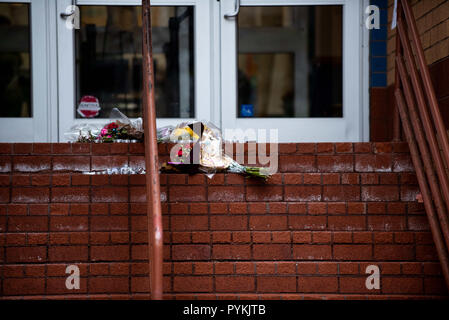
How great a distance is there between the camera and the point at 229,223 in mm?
3141

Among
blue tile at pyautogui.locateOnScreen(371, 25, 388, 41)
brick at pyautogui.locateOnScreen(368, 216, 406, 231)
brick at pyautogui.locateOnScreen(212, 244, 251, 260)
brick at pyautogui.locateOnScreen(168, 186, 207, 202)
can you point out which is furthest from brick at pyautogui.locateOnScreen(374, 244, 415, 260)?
blue tile at pyautogui.locateOnScreen(371, 25, 388, 41)

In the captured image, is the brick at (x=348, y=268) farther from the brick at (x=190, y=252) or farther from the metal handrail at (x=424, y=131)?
the brick at (x=190, y=252)

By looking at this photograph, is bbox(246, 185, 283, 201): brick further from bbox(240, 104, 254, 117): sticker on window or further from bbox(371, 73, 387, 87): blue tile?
bbox(371, 73, 387, 87): blue tile

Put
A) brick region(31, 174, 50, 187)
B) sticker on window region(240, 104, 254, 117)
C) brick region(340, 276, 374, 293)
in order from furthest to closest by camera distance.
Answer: sticker on window region(240, 104, 254, 117)
brick region(31, 174, 50, 187)
brick region(340, 276, 374, 293)

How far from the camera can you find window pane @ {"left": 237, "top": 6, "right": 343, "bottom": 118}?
16.5 ft

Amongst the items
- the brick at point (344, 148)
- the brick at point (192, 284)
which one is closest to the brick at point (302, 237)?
the brick at point (192, 284)

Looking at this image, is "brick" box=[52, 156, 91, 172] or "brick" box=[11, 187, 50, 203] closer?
"brick" box=[11, 187, 50, 203]

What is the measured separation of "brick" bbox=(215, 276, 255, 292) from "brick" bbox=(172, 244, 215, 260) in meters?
0.18

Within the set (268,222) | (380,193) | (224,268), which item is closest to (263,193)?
(268,222)

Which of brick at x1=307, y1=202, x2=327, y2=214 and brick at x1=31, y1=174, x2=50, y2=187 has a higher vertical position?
brick at x1=31, y1=174, x2=50, y2=187

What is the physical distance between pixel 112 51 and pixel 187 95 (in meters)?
1.04

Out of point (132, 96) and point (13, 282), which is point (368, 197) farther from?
point (132, 96)

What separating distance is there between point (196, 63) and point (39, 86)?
1461mm

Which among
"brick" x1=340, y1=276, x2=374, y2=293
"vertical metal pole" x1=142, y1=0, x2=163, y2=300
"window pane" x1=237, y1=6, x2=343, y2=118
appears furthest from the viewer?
"window pane" x1=237, y1=6, x2=343, y2=118
